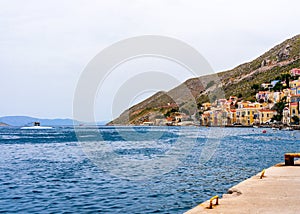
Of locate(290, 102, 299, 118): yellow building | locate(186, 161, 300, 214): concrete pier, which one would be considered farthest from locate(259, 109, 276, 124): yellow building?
locate(186, 161, 300, 214): concrete pier

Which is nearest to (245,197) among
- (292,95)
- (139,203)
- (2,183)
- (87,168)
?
(139,203)

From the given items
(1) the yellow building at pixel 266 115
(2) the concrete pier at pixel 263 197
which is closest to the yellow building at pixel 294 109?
(1) the yellow building at pixel 266 115

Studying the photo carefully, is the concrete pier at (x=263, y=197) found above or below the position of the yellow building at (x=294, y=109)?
below

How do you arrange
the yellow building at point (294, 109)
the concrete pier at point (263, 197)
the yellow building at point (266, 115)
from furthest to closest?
the yellow building at point (266, 115) → the yellow building at point (294, 109) → the concrete pier at point (263, 197)

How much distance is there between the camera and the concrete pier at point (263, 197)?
1421 cm

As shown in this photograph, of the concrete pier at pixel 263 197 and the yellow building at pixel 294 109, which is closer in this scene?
the concrete pier at pixel 263 197

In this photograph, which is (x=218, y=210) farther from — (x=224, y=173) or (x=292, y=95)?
(x=292, y=95)

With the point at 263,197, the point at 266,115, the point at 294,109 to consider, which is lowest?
the point at 263,197

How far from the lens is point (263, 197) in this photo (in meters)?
16.4

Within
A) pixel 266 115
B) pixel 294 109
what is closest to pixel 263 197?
pixel 294 109

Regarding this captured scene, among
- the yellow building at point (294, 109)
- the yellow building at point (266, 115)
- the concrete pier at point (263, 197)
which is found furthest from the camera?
the yellow building at point (266, 115)

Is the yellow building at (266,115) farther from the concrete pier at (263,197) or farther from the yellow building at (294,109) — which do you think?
the concrete pier at (263,197)

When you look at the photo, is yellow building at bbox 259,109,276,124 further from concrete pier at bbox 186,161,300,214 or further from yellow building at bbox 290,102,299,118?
concrete pier at bbox 186,161,300,214

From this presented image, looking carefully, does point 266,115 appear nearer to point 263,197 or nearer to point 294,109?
point 294,109
